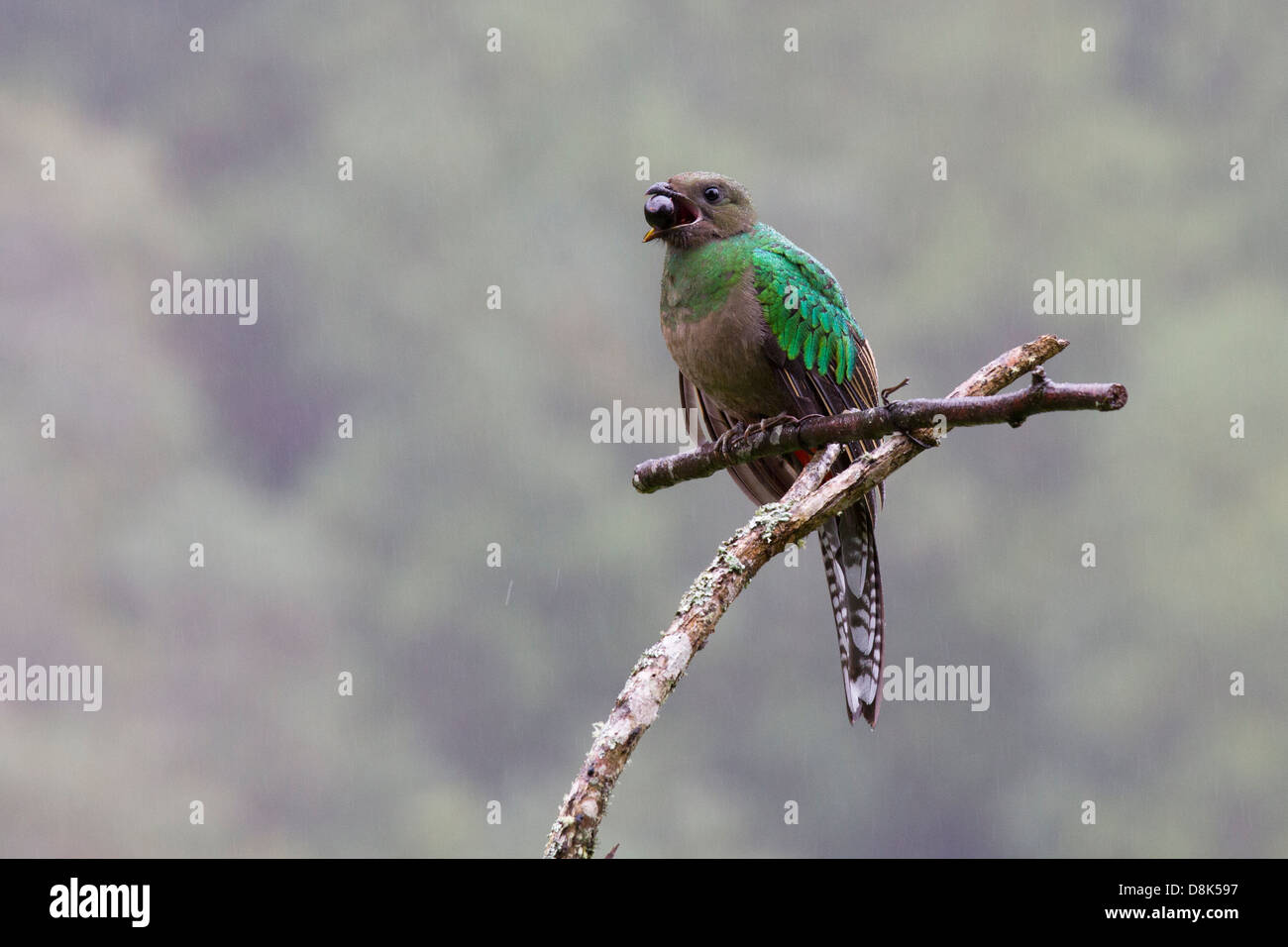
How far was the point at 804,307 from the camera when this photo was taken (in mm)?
8234

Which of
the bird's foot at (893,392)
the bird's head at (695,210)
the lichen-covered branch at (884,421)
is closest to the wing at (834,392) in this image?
the bird's head at (695,210)

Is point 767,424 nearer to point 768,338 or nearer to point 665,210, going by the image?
point 768,338

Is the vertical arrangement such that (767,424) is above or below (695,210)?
below

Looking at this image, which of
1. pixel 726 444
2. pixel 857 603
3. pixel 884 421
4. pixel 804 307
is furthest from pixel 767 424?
pixel 884 421

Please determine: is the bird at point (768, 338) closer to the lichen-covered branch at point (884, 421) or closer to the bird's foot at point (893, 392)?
the lichen-covered branch at point (884, 421)

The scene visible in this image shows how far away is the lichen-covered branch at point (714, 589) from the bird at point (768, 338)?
0.74m

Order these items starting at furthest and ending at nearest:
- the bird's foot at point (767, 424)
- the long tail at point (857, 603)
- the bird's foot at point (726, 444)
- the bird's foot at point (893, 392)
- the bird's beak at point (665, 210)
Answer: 1. the bird's beak at point (665, 210)
2. the long tail at point (857, 603)
3. the bird's foot at point (726, 444)
4. the bird's foot at point (767, 424)
5. the bird's foot at point (893, 392)

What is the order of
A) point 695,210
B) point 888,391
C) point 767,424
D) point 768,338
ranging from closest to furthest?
point 888,391 < point 767,424 < point 768,338 < point 695,210

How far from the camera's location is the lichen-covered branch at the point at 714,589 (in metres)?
5.27

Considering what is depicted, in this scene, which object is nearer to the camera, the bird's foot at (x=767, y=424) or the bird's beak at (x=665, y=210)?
the bird's foot at (x=767, y=424)

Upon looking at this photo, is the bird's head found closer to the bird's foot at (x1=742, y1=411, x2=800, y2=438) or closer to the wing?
the wing

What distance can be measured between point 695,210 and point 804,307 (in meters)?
1.00

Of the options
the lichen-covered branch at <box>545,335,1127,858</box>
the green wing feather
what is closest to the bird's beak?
the green wing feather

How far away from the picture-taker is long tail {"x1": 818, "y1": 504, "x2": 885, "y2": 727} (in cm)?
805
